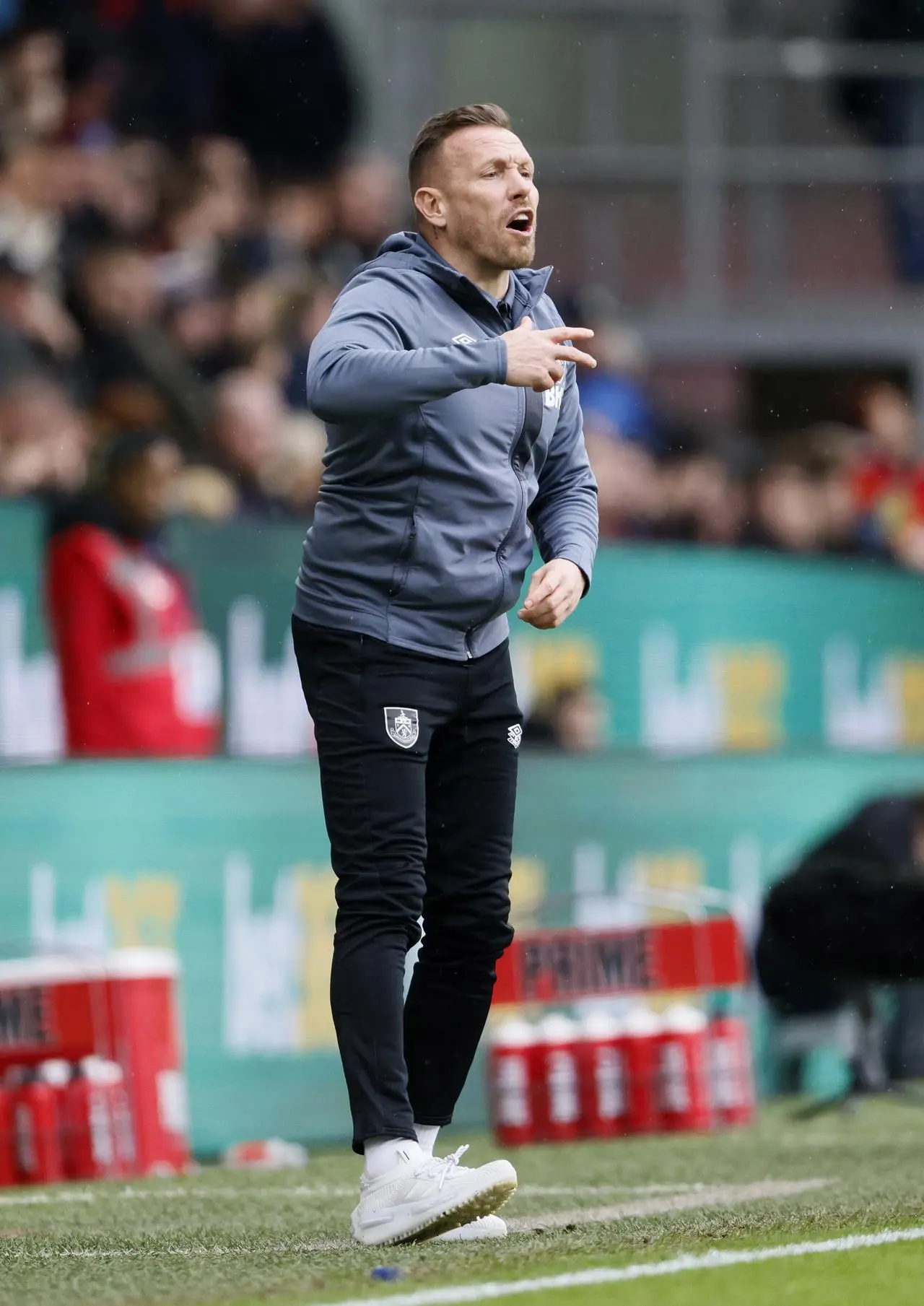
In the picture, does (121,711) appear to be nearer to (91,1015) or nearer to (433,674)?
(91,1015)

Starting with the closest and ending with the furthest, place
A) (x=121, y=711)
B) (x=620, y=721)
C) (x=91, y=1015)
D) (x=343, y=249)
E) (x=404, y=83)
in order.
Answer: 1. (x=91, y=1015)
2. (x=121, y=711)
3. (x=620, y=721)
4. (x=343, y=249)
5. (x=404, y=83)

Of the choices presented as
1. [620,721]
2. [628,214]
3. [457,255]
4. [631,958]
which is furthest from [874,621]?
[457,255]

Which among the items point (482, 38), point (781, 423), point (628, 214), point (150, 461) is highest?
point (482, 38)

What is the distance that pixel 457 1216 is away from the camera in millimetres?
4309

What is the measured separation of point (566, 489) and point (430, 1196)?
1376mm

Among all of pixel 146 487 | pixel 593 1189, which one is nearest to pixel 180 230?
pixel 146 487

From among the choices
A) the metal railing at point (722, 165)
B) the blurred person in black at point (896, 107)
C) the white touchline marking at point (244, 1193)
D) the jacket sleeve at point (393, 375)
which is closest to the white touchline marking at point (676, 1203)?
the white touchline marking at point (244, 1193)

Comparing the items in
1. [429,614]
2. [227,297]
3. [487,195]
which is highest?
[227,297]

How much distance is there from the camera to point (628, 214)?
13.5m

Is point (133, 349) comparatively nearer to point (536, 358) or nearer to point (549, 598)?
point (549, 598)

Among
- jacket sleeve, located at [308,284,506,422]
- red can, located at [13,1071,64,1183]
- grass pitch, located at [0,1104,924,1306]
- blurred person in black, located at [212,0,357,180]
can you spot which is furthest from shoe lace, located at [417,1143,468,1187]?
blurred person in black, located at [212,0,357,180]

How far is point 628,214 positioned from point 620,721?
464 centimetres

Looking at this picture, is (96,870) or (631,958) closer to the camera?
(96,870)

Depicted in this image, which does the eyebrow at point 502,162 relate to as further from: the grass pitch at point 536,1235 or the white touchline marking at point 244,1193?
the white touchline marking at point 244,1193
